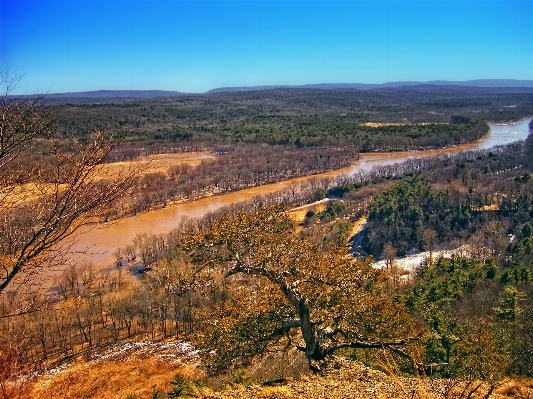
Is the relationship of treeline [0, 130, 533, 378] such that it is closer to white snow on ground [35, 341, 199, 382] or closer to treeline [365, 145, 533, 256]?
treeline [365, 145, 533, 256]

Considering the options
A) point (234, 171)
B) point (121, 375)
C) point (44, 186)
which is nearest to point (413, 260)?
point (121, 375)

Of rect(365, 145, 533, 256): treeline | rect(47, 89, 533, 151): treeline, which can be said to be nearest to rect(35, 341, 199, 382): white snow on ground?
rect(365, 145, 533, 256): treeline

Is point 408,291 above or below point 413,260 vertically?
above

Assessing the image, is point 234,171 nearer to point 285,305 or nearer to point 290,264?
point 285,305

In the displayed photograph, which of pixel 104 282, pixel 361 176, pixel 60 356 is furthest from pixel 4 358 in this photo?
pixel 361 176

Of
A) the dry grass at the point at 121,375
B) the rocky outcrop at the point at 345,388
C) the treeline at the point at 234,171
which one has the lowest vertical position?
the dry grass at the point at 121,375

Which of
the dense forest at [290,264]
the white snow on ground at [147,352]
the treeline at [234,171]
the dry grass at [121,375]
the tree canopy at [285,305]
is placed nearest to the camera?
the dense forest at [290,264]

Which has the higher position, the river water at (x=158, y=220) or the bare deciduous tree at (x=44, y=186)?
the bare deciduous tree at (x=44, y=186)

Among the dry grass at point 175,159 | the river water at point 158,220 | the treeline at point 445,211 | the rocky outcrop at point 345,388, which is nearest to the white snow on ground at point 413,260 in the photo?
the treeline at point 445,211

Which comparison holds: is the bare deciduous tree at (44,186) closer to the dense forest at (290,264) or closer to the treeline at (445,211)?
the dense forest at (290,264)

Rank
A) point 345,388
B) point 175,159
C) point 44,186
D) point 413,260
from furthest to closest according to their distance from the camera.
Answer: point 175,159 → point 413,260 → point 345,388 → point 44,186

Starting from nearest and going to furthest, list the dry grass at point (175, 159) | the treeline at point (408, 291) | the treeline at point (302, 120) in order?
1. the treeline at point (408, 291)
2. the dry grass at point (175, 159)
3. the treeline at point (302, 120)

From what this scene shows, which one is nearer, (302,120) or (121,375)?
(121,375)

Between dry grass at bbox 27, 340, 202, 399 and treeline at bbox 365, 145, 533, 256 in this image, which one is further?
treeline at bbox 365, 145, 533, 256
